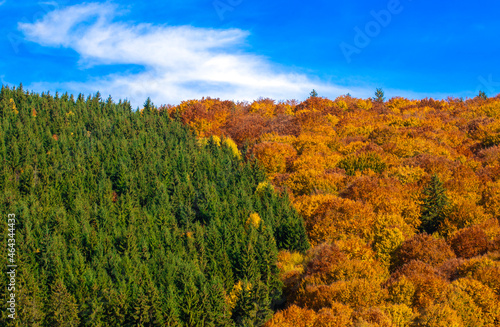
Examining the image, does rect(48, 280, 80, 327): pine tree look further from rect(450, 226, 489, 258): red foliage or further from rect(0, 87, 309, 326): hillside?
rect(450, 226, 489, 258): red foliage

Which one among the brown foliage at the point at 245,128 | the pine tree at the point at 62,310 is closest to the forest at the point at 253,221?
the pine tree at the point at 62,310

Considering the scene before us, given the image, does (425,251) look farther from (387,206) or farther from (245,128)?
(245,128)

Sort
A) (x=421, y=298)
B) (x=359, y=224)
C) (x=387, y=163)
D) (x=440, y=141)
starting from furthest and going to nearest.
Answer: (x=440, y=141) → (x=387, y=163) → (x=359, y=224) → (x=421, y=298)

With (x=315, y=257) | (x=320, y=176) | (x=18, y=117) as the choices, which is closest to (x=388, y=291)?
(x=315, y=257)

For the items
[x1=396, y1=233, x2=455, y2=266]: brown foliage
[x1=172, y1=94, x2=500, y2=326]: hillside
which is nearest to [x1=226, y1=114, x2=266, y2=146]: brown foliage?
[x1=172, y1=94, x2=500, y2=326]: hillside

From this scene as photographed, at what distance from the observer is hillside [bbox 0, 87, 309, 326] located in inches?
1218

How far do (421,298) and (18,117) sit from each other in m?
69.8

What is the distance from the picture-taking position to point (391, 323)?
1041 inches

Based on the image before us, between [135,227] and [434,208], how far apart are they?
32.3 m

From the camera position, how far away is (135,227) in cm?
4350

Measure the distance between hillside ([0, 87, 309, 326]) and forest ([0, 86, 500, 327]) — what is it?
0.60 ft

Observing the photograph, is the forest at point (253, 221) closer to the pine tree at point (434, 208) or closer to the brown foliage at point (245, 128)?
the pine tree at point (434, 208)

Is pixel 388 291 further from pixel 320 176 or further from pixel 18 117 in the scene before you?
pixel 18 117

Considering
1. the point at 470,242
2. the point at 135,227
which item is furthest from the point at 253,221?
the point at 470,242
